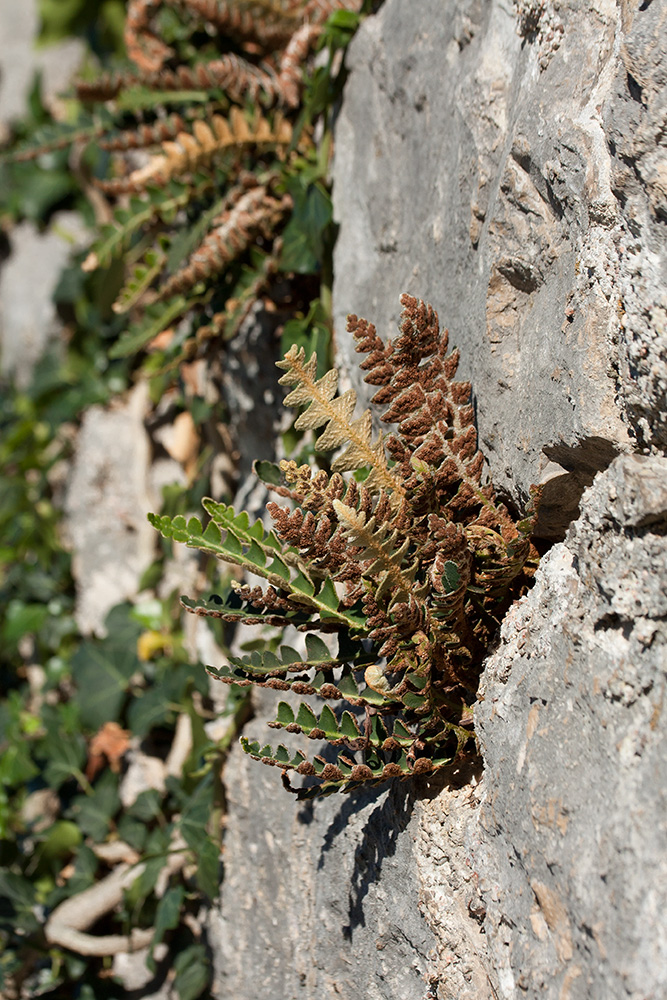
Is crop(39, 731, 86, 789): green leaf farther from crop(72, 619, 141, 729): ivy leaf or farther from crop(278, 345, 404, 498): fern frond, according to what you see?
crop(278, 345, 404, 498): fern frond

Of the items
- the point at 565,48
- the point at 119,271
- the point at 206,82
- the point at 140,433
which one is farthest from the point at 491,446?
the point at 140,433

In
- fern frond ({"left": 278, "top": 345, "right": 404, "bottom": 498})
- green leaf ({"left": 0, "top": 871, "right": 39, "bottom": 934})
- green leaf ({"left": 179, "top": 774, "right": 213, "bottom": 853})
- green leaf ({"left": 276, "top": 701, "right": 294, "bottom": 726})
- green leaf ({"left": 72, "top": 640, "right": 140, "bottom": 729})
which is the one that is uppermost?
fern frond ({"left": 278, "top": 345, "right": 404, "bottom": 498})

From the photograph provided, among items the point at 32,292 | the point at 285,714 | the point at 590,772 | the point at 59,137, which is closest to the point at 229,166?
the point at 59,137

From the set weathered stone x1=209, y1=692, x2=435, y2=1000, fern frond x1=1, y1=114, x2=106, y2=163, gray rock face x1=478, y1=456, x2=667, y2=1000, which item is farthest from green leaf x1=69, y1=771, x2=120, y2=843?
fern frond x1=1, y1=114, x2=106, y2=163

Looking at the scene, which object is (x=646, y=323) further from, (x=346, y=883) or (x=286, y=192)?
(x=286, y=192)

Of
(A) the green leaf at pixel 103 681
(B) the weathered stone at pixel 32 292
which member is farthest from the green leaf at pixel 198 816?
(B) the weathered stone at pixel 32 292

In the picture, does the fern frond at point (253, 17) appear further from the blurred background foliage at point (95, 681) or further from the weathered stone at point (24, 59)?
the weathered stone at point (24, 59)
